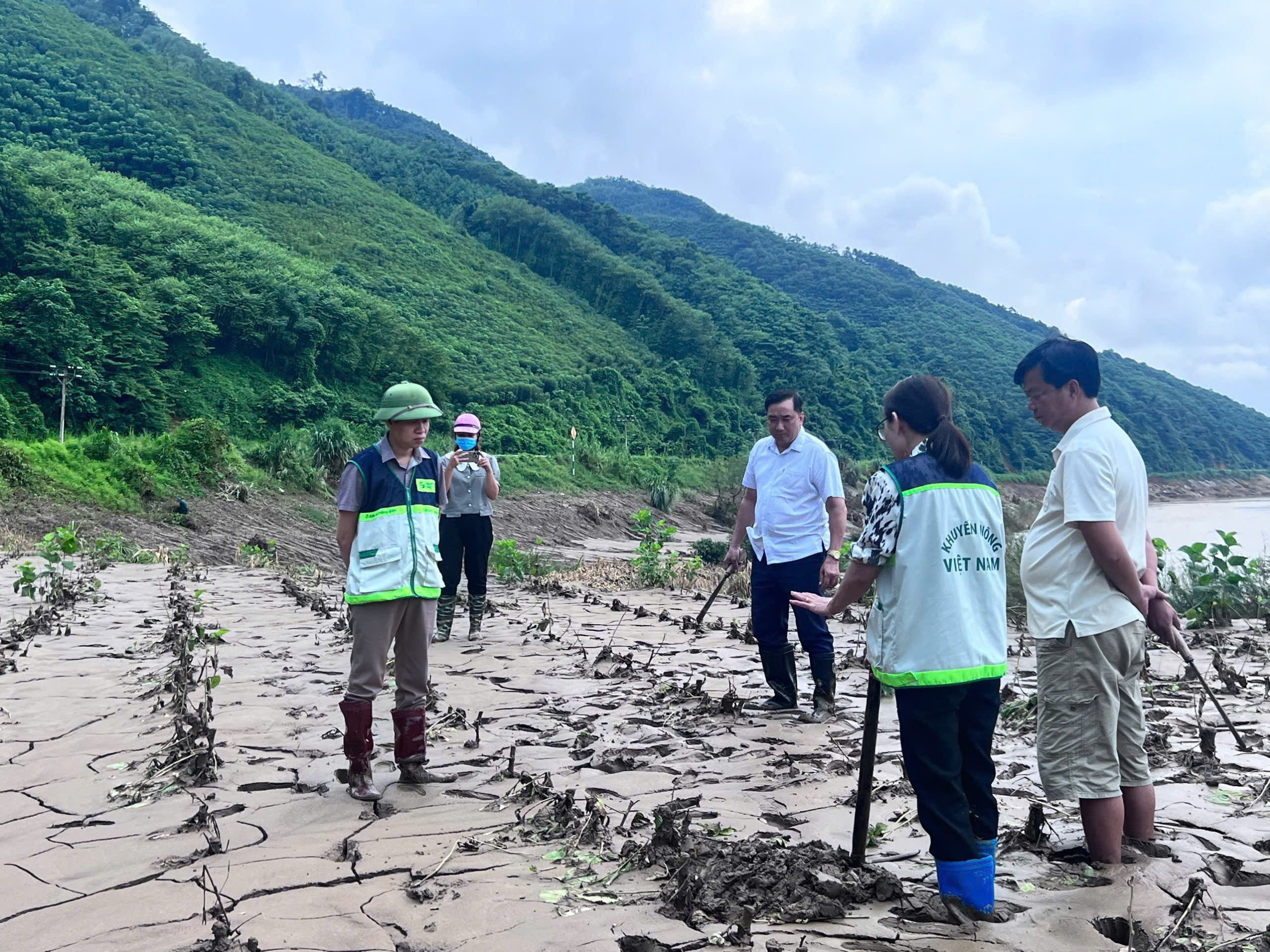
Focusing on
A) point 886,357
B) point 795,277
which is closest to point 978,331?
point 886,357

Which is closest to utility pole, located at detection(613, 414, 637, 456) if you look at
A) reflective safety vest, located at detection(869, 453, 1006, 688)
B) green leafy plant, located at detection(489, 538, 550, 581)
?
green leafy plant, located at detection(489, 538, 550, 581)

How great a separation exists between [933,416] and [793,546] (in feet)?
8.10

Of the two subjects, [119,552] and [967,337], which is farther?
[967,337]

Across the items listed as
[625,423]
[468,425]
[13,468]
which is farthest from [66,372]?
[625,423]

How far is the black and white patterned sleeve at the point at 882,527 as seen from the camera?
9.32 feet

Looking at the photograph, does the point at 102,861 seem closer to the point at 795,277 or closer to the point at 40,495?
the point at 40,495

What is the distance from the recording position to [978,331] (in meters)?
100

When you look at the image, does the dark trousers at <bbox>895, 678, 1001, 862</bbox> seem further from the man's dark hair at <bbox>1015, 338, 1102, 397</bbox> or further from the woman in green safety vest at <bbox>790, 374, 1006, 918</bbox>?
the man's dark hair at <bbox>1015, 338, 1102, 397</bbox>

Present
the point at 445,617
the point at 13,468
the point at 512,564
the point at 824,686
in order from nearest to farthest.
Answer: the point at 824,686 < the point at 445,617 < the point at 512,564 < the point at 13,468

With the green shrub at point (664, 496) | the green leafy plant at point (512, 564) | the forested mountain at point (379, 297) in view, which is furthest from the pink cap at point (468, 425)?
the green shrub at point (664, 496)

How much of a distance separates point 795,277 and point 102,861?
11737 centimetres

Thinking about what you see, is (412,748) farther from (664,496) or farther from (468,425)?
(664,496)

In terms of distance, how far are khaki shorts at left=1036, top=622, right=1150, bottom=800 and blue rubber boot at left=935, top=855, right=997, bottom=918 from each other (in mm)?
389

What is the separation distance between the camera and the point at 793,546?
211 inches
